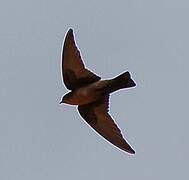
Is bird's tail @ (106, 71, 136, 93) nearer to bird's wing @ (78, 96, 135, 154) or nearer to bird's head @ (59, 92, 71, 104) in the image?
bird's wing @ (78, 96, 135, 154)

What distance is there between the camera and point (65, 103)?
20.5ft

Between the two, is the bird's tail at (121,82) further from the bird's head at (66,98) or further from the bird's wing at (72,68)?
the bird's head at (66,98)

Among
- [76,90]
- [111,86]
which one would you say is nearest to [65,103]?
[76,90]

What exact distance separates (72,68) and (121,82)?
0.83m

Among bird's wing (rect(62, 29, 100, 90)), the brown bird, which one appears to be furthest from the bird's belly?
bird's wing (rect(62, 29, 100, 90))

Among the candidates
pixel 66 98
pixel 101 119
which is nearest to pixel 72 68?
pixel 66 98

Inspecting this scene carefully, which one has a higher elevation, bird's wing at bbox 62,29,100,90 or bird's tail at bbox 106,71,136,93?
bird's wing at bbox 62,29,100,90

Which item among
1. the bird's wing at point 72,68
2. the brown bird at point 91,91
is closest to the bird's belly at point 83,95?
the brown bird at point 91,91

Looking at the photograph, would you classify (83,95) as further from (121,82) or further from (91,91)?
(121,82)

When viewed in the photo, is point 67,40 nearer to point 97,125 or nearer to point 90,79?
point 90,79

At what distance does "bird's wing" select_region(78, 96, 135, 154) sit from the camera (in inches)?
255

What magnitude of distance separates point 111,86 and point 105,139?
29.9 inches

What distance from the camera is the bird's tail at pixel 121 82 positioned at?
5.87 metres

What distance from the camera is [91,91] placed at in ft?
20.3
